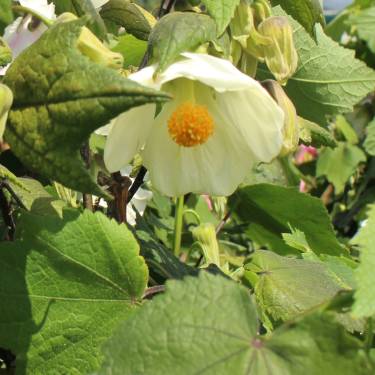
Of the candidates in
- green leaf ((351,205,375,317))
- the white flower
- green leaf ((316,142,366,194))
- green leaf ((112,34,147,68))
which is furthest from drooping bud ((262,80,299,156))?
green leaf ((316,142,366,194))

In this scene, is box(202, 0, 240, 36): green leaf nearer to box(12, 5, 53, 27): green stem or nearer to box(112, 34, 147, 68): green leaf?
box(12, 5, 53, 27): green stem

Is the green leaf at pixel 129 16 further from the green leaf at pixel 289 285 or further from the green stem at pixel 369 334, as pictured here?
the green stem at pixel 369 334

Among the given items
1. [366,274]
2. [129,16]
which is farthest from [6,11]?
[366,274]

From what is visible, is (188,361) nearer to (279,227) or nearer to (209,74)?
(209,74)

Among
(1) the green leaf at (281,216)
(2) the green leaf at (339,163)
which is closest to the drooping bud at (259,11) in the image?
(1) the green leaf at (281,216)

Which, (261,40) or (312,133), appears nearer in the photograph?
(261,40)

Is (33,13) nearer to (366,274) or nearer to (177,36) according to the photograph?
(177,36)
